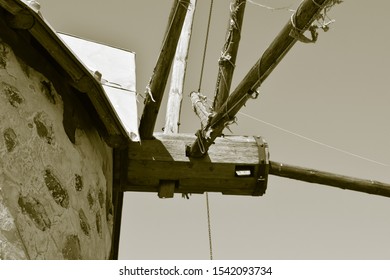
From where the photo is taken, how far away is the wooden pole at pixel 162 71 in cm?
403

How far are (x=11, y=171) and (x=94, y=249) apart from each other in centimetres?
95

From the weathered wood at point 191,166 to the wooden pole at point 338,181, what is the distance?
0.34 m

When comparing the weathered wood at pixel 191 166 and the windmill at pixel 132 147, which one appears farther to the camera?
the weathered wood at pixel 191 166

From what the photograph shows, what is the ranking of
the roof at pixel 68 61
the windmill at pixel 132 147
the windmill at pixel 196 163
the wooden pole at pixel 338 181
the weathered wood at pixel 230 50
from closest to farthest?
the windmill at pixel 132 147
the roof at pixel 68 61
the weathered wood at pixel 230 50
the windmill at pixel 196 163
the wooden pole at pixel 338 181

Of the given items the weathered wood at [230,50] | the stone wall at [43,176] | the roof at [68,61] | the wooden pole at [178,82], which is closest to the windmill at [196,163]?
the weathered wood at [230,50]

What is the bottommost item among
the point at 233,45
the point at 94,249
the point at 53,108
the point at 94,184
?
the point at 94,249

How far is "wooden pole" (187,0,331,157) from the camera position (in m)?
3.18

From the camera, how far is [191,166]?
4445 mm

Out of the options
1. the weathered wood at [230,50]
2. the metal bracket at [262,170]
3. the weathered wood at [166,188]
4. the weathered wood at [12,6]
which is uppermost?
the weathered wood at [230,50]

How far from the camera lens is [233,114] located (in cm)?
391

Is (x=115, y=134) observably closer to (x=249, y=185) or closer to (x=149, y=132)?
(x=149, y=132)

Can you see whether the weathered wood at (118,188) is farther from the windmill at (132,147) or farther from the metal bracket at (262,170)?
the metal bracket at (262,170)

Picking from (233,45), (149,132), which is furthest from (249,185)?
(233,45)
